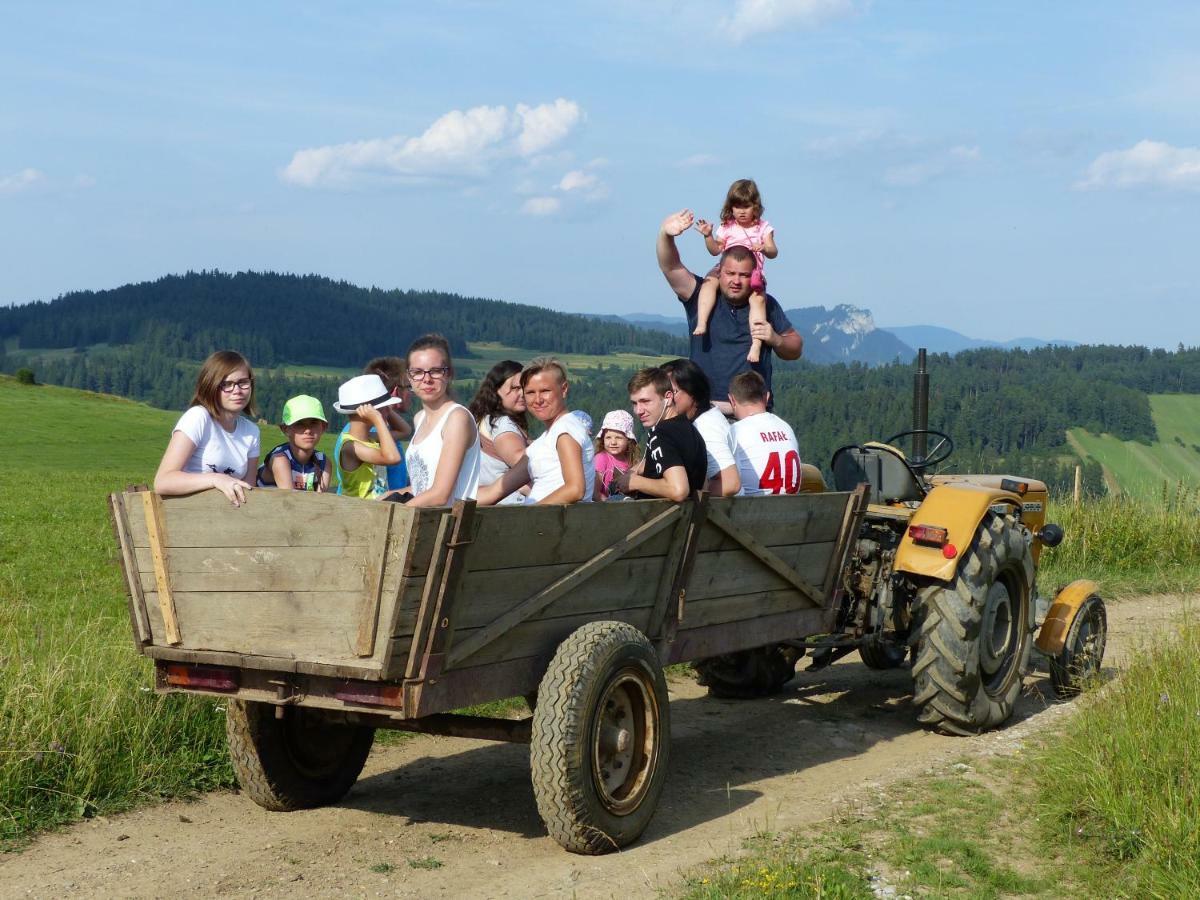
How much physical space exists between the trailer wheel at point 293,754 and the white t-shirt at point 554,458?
1.34 m

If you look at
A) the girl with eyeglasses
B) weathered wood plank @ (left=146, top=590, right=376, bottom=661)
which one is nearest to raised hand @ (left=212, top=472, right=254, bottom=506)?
weathered wood plank @ (left=146, top=590, right=376, bottom=661)

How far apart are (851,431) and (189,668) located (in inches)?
2926

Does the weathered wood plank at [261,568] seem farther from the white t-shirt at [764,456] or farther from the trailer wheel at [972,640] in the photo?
the trailer wheel at [972,640]

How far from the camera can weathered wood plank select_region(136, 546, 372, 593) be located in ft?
14.9

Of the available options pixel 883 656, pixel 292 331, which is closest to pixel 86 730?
pixel 883 656

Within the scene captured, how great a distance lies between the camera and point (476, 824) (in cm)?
572

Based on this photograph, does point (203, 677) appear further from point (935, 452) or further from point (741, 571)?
point (935, 452)

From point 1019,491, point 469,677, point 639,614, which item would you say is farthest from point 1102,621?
point 469,677

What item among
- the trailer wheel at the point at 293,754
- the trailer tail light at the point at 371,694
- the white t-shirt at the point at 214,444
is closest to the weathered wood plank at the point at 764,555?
the trailer tail light at the point at 371,694

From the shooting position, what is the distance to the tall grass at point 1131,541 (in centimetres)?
1330

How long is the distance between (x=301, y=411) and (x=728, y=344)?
2551mm

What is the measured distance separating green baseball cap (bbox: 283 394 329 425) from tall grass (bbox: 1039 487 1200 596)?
861cm

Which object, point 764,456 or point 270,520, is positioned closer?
point 270,520

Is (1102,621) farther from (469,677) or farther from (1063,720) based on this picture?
(469,677)
